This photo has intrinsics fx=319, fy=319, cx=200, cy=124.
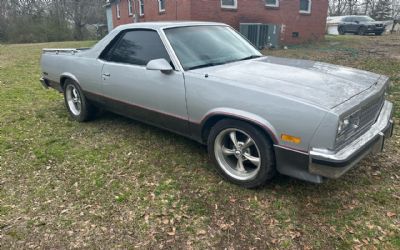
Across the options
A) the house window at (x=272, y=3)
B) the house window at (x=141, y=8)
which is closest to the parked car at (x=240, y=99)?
the house window at (x=272, y=3)

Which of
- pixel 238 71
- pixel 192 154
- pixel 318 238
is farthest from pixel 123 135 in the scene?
pixel 318 238

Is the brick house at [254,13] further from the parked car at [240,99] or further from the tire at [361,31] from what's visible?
the parked car at [240,99]

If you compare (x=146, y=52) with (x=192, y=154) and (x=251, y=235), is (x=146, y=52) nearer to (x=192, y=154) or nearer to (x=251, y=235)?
(x=192, y=154)

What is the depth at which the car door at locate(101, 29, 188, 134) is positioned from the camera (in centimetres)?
355

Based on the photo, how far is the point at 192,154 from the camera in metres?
4.06

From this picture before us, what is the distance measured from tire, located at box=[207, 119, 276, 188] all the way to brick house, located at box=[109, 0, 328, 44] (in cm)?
1205

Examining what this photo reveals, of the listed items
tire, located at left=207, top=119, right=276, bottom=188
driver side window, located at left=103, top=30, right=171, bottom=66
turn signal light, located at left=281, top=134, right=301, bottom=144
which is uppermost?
driver side window, located at left=103, top=30, right=171, bottom=66

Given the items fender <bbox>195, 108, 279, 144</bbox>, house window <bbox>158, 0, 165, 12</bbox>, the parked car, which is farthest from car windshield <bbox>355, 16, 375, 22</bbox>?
fender <bbox>195, 108, 279, 144</bbox>

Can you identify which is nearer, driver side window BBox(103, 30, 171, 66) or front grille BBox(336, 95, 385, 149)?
front grille BBox(336, 95, 385, 149)

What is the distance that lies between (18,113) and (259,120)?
15.9 ft

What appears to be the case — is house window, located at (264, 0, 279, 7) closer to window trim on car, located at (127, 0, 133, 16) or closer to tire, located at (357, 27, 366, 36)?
window trim on car, located at (127, 0, 133, 16)

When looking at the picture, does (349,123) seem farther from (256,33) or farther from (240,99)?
(256,33)

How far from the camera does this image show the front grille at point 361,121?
2693 millimetres

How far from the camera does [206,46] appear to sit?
3838 millimetres
